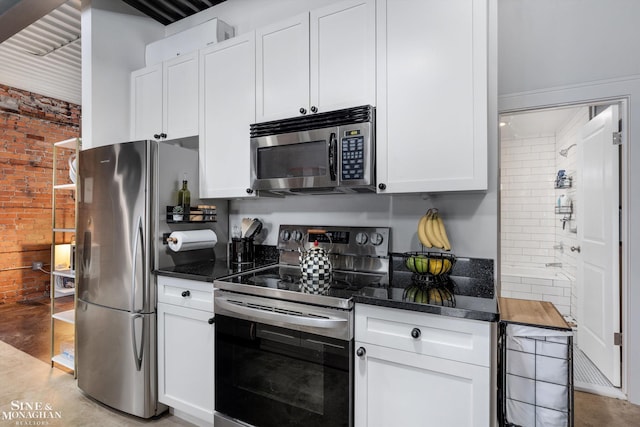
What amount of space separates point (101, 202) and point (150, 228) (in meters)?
0.46

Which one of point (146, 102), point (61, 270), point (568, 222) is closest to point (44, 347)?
point (61, 270)

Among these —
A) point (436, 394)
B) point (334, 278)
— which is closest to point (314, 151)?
point (334, 278)

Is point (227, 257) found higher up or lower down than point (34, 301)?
higher up

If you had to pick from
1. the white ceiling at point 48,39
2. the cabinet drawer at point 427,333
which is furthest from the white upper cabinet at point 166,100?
the cabinet drawer at point 427,333

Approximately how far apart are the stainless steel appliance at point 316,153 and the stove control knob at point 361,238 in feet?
0.92

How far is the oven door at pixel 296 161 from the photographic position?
6.01ft

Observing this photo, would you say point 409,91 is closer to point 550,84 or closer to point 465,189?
point 465,189

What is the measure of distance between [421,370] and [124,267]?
5.88ft

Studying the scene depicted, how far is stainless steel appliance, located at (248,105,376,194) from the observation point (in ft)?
5.74

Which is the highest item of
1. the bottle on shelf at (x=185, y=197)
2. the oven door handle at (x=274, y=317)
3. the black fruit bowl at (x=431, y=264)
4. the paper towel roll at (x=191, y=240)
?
the bottle on shelf at (x=185, y=197)

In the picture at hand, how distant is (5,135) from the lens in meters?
4.44

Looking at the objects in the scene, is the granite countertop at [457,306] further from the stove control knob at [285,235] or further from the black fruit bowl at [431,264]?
the stove control knob at [285,235]

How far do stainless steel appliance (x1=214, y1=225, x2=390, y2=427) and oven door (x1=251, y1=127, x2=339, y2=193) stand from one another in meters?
0.50

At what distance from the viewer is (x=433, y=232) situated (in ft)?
5.90
